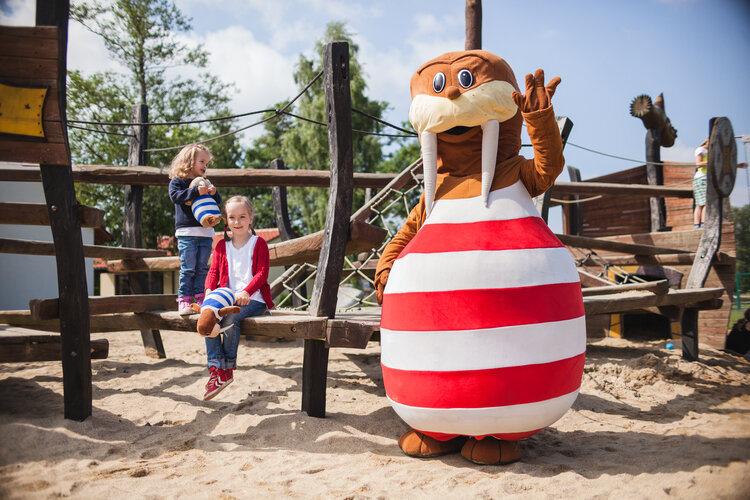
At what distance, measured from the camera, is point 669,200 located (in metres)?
8.34

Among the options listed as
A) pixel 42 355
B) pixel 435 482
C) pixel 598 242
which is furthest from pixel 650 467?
pixel 598 242

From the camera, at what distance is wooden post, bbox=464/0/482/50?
3777 millimetres

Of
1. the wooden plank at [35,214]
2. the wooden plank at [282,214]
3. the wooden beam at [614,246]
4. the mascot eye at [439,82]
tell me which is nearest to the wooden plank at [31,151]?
the wooden plank at [35,214]

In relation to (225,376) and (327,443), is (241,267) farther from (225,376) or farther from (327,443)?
(327,443)

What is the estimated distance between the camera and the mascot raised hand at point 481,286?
2.23 metres

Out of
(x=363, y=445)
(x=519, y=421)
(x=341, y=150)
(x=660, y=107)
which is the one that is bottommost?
(x=363, y=445)

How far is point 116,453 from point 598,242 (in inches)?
213

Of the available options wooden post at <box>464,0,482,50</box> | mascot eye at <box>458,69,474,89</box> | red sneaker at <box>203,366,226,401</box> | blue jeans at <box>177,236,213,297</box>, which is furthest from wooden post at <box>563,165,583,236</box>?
red sneaker at <box>203,366,226,401</box>

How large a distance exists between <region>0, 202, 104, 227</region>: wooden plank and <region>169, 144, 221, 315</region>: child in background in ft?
1.59

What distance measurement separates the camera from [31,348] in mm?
3379

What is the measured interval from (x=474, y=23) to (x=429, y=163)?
1726 mm

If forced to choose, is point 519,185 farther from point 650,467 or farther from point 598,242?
point 598,242

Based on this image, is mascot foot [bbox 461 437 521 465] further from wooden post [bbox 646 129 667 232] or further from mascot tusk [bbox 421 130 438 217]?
wooden post [bbox 646 129 667 232]

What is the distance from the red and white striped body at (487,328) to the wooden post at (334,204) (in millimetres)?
727
